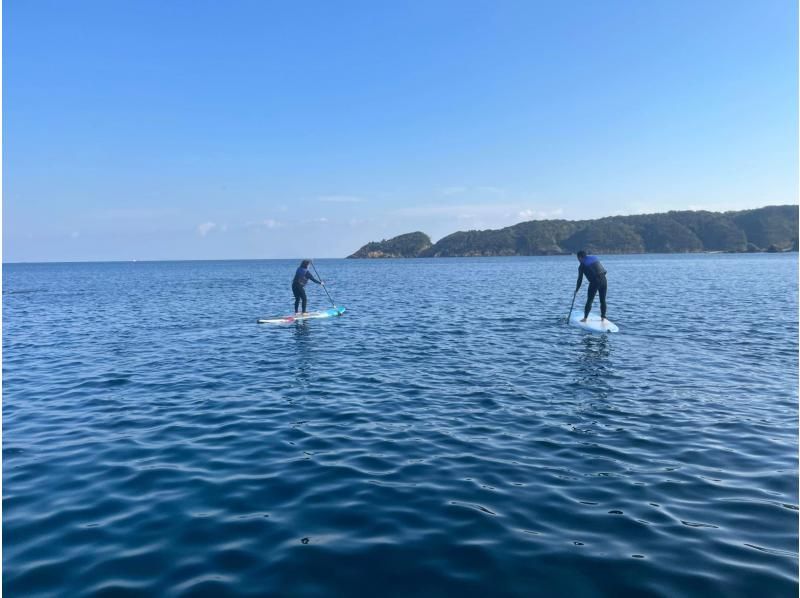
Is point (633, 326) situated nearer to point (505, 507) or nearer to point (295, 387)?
point (295, 387)

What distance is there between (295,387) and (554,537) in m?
8.91

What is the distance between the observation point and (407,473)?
7918 millimetres

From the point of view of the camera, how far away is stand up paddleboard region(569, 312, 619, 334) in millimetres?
21356

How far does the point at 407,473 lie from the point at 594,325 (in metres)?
16.4

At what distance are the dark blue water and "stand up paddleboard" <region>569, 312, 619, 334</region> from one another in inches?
137

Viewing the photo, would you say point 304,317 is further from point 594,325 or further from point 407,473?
point 407,473

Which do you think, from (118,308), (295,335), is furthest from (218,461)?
(118,308)

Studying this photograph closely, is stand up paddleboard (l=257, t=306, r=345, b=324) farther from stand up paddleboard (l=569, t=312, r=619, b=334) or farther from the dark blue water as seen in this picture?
stand up paddleboard (l=569, t=312, r=619, b=334)

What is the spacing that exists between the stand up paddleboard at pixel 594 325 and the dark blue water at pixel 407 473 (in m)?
3.48

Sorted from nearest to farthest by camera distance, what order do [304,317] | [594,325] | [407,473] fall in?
[407,473] → [594,325] → [304,317]

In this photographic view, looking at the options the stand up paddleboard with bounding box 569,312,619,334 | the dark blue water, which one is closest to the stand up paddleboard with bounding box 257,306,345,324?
the dark blue water

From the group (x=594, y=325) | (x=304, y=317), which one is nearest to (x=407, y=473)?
(x=594, y=325)

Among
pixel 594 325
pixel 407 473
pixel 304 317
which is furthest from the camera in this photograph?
pixel 304 317

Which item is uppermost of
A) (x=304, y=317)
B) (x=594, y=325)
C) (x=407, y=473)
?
(x=304, y=317)
